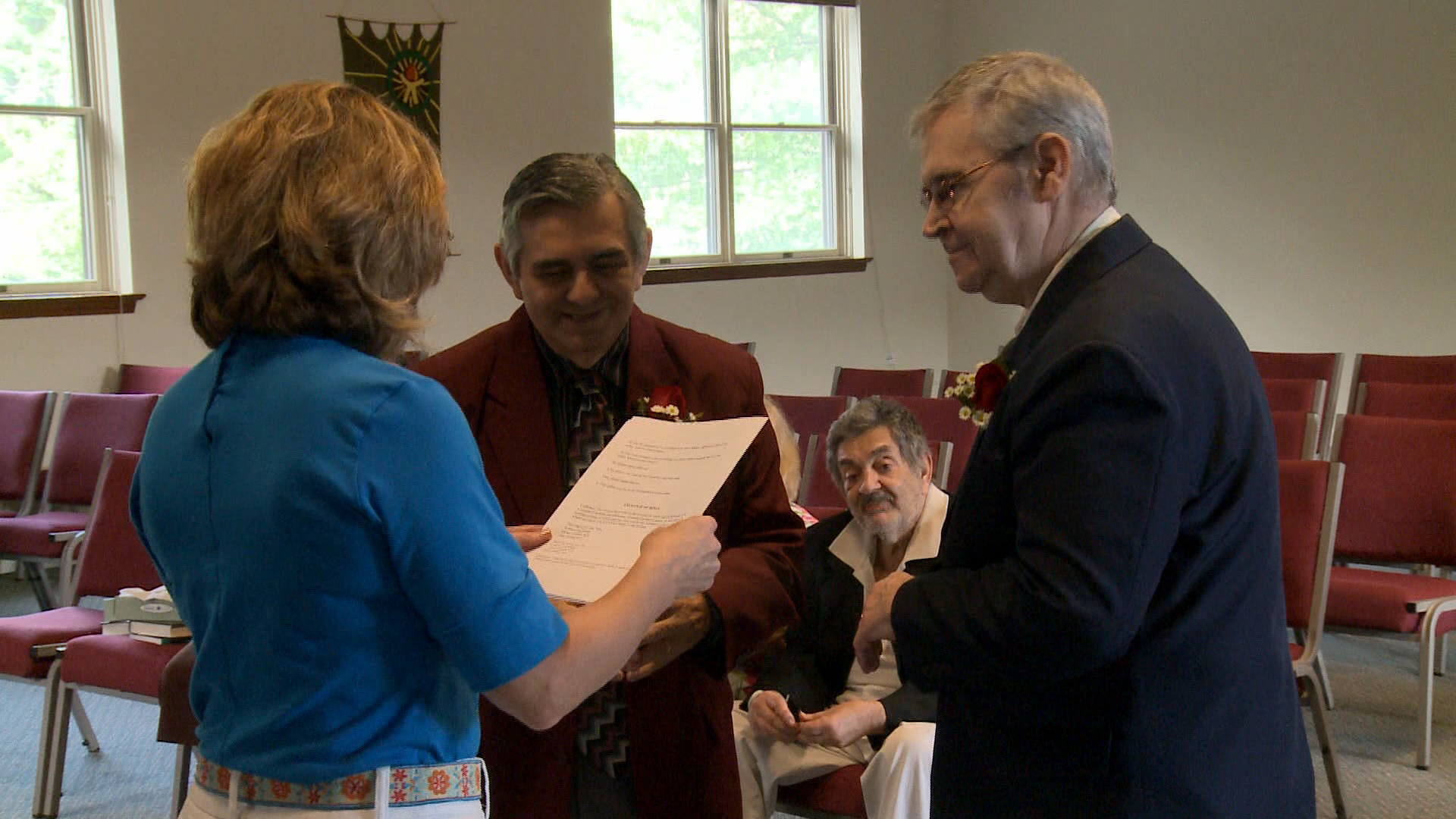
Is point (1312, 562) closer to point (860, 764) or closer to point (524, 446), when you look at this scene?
point (860, 764)

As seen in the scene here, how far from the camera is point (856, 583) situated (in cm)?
318

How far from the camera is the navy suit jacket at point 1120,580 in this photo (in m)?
1.24

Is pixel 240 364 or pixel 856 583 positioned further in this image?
pixel 856 583

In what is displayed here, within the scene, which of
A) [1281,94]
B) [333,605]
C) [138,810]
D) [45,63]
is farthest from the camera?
[1281,94]

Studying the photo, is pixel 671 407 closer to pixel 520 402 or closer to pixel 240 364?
pixel 520 402

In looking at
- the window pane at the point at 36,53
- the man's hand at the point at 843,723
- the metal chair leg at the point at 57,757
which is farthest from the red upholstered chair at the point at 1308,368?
the window pane at the point at 36,53

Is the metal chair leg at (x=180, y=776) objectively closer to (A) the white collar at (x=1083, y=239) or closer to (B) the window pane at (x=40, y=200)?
(A) the white collar at (x=1083, y=239)

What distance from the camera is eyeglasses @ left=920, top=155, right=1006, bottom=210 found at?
1404 mm

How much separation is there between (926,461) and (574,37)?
580 centimetres

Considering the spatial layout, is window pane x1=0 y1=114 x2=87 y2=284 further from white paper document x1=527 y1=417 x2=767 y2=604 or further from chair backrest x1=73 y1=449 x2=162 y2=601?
white paper document x1=527 y1=417 x2=767 y2=604

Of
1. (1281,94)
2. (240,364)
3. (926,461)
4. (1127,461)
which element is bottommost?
(926,461)

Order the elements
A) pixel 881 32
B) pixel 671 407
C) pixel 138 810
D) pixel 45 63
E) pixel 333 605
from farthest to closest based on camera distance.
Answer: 1. pixel 881 32
2. pixel 45 63
3. pixel 138 810
4. pixel 671 407
5. pixel 333 605

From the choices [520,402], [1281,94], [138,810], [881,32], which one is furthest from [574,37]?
[520,402]

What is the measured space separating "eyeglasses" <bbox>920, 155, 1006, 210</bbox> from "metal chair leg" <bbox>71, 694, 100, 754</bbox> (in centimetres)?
374
